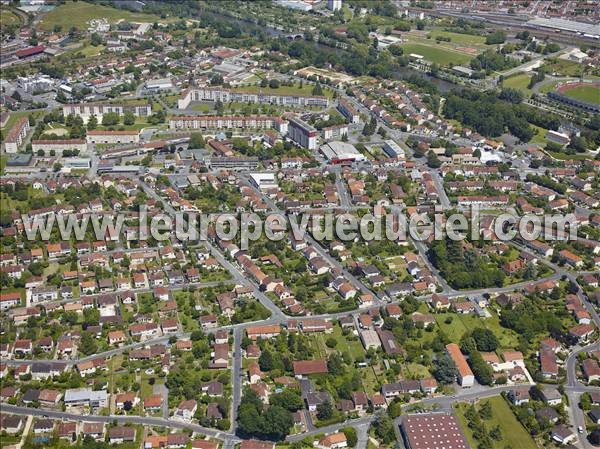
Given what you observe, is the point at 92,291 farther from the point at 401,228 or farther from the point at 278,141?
the point at 278,141

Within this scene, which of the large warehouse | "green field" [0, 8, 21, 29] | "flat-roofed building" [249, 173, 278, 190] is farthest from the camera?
"green field" [0, 8, 21, 29]

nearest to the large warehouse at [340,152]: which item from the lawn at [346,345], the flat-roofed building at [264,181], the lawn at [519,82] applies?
the flat-roofed building at [264,181]

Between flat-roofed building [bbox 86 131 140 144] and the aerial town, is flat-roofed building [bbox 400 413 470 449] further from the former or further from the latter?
flat-roofed building [bbox 86 131 140 144]

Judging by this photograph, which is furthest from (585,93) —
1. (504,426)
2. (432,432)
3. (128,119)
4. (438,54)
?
(432,432)

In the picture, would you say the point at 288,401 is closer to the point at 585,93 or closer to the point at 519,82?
the point at 585,93

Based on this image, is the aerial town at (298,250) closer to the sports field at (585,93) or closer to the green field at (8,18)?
the sports field at (585,93)

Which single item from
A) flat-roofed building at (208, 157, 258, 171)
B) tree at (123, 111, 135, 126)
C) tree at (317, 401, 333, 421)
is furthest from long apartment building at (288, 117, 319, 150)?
tree at (317, 401, 333, 421)
